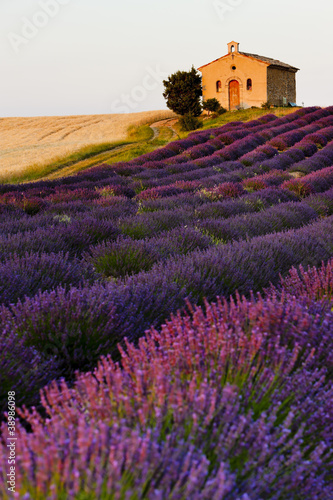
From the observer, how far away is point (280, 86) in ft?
126

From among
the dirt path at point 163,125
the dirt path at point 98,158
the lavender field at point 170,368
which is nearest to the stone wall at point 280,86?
the dirt path at point 163,125

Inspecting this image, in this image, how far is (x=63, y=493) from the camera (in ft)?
3.08

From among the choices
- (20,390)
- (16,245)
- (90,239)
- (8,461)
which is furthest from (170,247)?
(8,461)

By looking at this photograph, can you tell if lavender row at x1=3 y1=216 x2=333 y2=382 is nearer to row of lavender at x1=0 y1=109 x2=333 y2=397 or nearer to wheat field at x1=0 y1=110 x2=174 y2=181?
row of lavender at x1=0 y1=109 x2=333 y2=397

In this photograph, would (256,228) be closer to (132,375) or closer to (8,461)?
(132,375)

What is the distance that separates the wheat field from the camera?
21462 millimetres

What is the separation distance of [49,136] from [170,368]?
3214 centimetres

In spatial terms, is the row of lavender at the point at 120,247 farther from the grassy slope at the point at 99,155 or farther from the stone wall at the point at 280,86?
the stone wall at the point at 280,86

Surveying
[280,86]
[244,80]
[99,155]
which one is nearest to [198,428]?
[99,155]

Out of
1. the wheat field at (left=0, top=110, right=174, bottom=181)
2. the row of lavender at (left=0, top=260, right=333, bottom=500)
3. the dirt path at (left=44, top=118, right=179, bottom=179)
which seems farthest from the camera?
the wheat field at (left=0, top=110, right=174, bottom=181)

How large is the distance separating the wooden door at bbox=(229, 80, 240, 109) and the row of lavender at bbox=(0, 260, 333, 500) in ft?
125

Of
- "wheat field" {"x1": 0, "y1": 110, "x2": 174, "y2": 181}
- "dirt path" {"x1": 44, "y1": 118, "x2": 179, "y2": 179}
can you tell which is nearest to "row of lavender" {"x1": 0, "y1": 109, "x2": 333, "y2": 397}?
"dirt path" {"x1": 44, "y1": 118, "x2": 179, "y2": 179}

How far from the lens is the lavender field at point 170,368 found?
0.99 metres

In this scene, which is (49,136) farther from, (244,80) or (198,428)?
(198,428)
